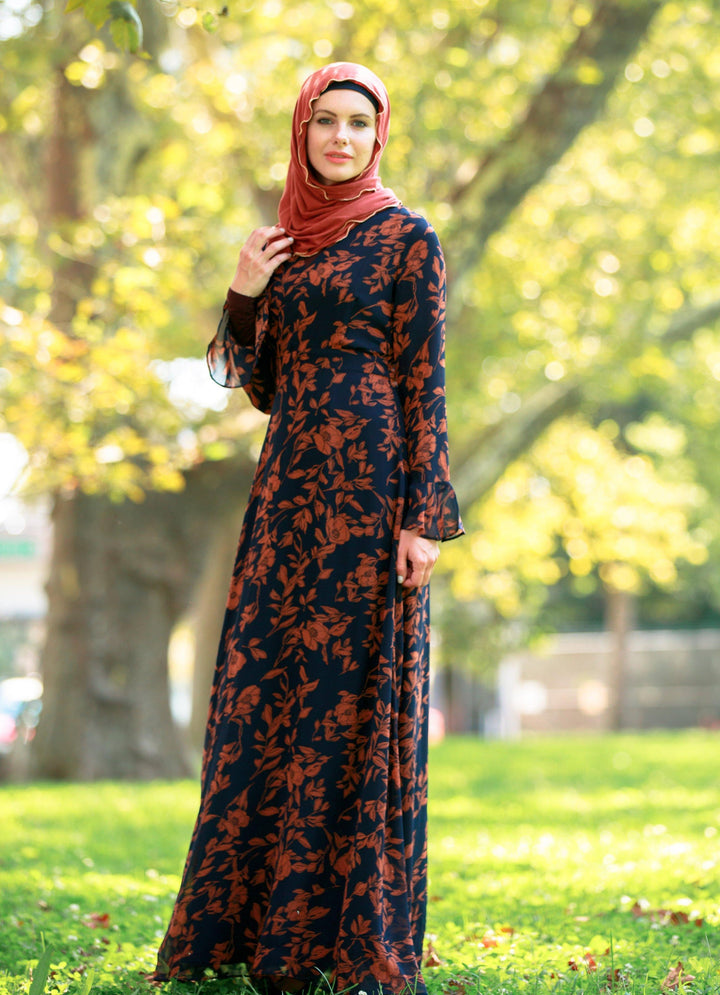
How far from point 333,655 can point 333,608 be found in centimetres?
12

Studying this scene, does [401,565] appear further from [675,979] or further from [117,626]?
[117,626]

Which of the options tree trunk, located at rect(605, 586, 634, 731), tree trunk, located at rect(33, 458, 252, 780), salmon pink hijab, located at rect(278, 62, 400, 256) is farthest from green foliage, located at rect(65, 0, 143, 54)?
tree trunk, located at rect(605, 586, 634, 731)

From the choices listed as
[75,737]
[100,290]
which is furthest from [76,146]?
[75,737]

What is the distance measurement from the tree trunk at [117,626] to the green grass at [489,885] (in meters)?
0.94

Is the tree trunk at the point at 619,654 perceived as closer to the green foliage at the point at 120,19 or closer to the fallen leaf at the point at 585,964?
the fallen leaf at the point at 585,964

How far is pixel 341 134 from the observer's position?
9.77ft

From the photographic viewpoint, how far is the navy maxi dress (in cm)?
279

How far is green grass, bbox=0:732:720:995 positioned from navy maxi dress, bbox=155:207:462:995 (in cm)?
29

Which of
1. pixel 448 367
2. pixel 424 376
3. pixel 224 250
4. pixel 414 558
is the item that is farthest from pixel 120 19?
pixel 224 250

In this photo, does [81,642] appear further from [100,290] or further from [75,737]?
[100,290]

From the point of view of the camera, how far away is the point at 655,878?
4359mm

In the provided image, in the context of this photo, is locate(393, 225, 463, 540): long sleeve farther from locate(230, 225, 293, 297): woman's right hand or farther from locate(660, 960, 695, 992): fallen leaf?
locate(660, 960, 695, 992): fallen leaf

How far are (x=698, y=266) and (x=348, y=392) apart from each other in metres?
10.6

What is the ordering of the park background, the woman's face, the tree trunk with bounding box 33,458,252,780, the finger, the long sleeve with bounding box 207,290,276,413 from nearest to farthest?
the finger < the woman's face < the long sleeve with bounding box 207,290,276,413 < the park background < the tree trunk with bounding box 33,458,252,780
